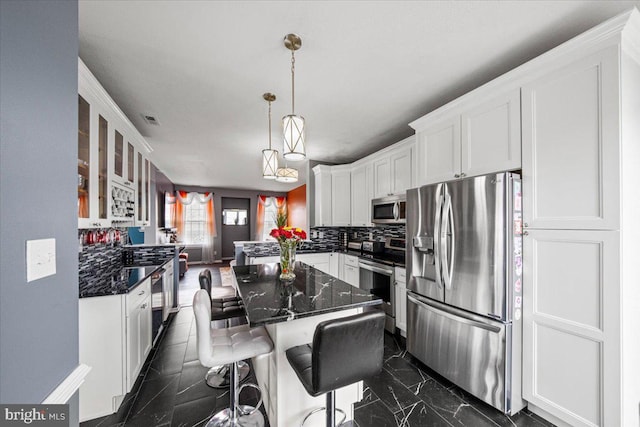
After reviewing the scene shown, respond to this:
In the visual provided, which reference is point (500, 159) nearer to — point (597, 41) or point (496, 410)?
point (597, 41)

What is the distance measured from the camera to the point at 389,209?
→ 3.36m

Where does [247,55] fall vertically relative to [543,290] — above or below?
above

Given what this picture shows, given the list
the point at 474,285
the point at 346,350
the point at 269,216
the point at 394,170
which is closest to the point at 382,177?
the point at 394,170

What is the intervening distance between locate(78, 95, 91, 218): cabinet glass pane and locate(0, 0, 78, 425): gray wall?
1015 mm

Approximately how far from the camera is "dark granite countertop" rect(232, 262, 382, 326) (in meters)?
1.33

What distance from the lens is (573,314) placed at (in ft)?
5.03

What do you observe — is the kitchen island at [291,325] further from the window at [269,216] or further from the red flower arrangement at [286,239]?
the window at [269,216]

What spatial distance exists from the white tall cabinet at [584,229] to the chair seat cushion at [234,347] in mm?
1806

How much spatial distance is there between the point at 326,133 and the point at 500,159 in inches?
84.5

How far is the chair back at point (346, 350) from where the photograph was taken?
3.83 feet

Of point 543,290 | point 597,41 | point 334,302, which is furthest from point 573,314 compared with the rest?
point 597,41

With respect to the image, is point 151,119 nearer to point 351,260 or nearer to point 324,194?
point 324,194

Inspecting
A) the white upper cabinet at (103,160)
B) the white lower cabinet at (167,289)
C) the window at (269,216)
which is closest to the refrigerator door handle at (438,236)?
the white upper cabinet at (103,160)

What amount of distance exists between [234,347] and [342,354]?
68cm
